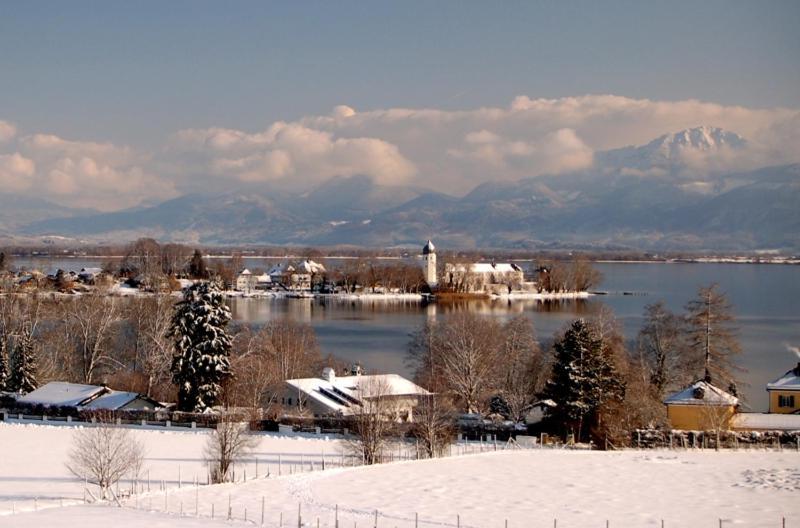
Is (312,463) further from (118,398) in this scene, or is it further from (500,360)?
(500,360)

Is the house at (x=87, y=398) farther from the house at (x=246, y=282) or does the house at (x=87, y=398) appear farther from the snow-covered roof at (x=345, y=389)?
the house at (x=246, y=282)

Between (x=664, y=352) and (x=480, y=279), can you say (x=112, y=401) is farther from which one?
(x=480, y=279)

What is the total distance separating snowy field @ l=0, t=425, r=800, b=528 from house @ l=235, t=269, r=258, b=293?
335 ft

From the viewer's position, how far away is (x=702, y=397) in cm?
3056

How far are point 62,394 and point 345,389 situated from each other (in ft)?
35.7

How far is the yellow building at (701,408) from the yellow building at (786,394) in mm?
2826

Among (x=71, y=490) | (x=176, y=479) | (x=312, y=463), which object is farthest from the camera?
(x=312, y=463)

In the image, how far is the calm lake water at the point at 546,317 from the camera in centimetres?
5088

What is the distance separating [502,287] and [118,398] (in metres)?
96.5

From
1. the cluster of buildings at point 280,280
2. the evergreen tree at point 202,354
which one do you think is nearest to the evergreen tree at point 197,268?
the cluster of buildings at point 280,280

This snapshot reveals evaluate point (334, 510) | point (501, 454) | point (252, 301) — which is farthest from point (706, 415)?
point (252, 301)

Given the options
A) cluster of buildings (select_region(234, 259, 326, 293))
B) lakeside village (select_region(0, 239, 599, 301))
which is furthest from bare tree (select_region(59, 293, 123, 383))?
cluster of buildings (select_region(234, 259, 326, 293))

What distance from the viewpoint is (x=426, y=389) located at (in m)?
39.8

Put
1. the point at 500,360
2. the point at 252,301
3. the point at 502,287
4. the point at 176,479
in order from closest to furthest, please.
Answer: the point at 176,479 < the point at 500,360 < the point at 252,301 < the point at 502,287
